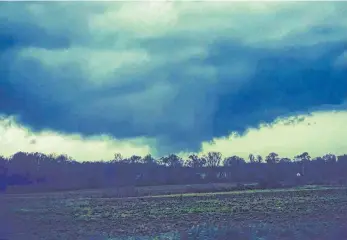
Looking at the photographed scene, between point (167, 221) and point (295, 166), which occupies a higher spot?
point (295, 166)

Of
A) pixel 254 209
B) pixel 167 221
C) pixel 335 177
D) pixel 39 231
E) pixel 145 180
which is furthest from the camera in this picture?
pixel 145 180

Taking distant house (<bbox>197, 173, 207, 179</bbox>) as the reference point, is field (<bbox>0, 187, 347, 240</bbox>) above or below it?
below

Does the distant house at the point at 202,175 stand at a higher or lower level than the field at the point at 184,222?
higher

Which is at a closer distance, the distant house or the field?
the field

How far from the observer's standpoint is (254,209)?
30.8m

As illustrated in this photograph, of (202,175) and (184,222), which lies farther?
(202,175)

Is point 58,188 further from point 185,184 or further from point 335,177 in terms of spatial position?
point 335,177

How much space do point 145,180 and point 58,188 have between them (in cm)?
1433

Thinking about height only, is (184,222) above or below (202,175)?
below

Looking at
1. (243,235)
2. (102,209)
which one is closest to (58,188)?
(102,209)

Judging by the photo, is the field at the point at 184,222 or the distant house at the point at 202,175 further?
the distant house at the point at 202,175

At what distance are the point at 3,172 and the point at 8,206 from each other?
17.5 metres

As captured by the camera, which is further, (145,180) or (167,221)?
(145,180)

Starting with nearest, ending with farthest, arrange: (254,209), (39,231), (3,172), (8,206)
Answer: (39,231) < (254,209) < (8,206) < (3,172)
